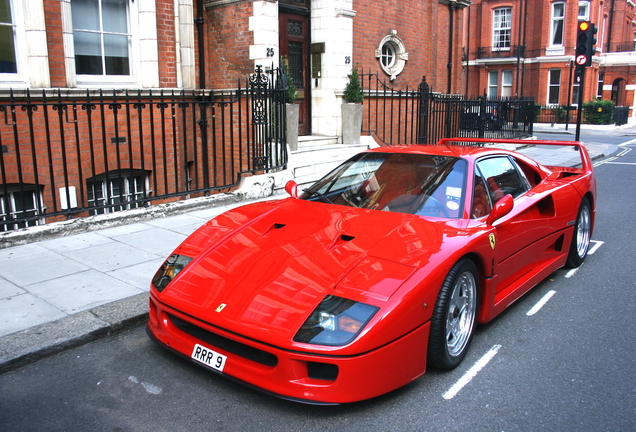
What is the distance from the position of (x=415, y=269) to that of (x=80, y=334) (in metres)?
2.51

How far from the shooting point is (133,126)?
9641 mm

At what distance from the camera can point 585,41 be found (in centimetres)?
1556

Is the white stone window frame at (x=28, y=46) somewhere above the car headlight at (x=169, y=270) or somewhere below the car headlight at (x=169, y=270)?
above

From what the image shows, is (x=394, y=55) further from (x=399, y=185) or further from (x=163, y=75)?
(x=399, y=185)

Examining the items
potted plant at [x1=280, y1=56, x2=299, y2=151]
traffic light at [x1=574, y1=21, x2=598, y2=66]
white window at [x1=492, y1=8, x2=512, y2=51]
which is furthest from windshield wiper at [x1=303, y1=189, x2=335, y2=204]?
white window at [x1=492, y1=8, x2=512, y2=51]

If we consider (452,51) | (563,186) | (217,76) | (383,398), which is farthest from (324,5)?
(383,398)

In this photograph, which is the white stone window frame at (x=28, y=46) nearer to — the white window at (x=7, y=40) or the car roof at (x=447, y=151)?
the white window at (x=7, y=40)

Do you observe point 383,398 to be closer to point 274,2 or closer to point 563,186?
point 563,186

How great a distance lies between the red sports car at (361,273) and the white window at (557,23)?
36563 millimetres

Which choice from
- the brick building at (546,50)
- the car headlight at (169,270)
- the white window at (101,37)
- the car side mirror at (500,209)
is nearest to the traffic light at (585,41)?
the white window at (101,37)

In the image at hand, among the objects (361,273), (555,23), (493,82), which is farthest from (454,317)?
(493,82)

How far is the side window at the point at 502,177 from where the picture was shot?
4.72 metres

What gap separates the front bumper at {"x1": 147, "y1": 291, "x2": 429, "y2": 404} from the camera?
305 centimetres

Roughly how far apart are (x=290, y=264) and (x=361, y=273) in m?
0.49
